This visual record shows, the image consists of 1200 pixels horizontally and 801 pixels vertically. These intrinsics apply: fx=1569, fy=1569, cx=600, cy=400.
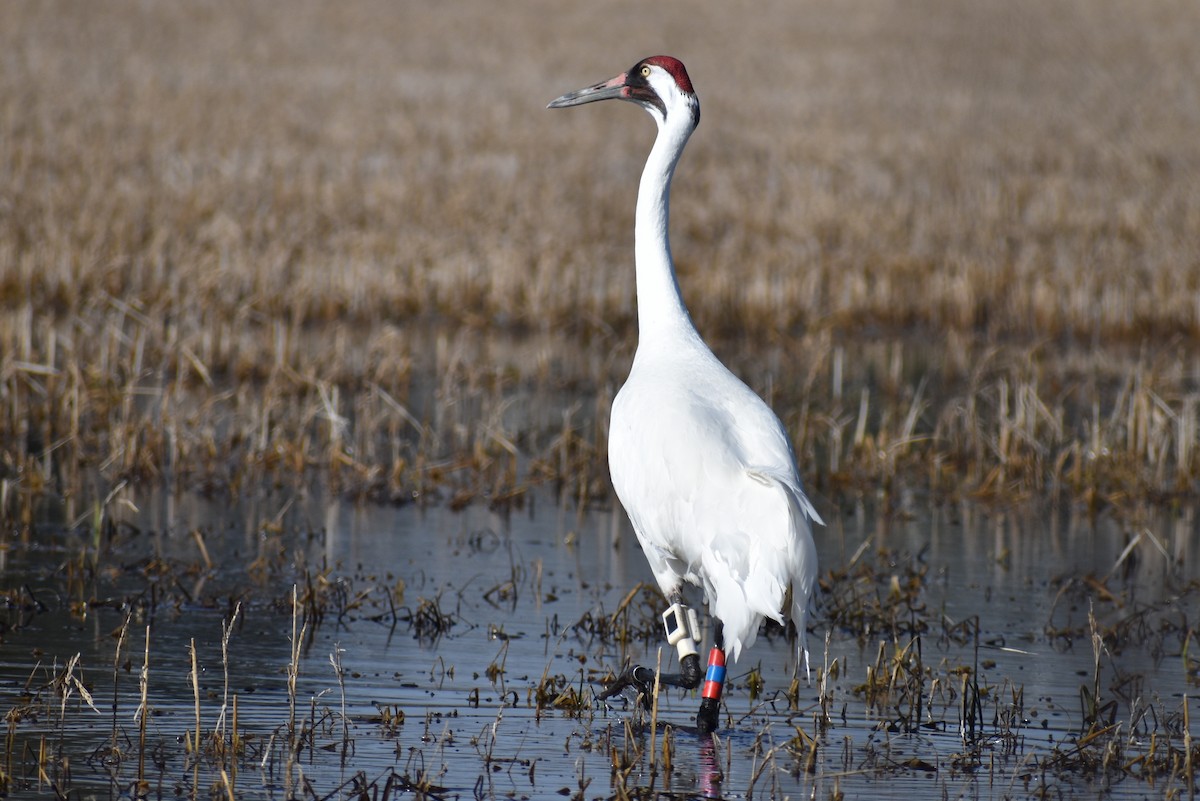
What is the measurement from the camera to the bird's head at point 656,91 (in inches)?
253

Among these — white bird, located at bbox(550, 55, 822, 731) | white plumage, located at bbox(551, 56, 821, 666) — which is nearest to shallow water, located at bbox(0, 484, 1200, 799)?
white bird, located at bbox(550, 55, 822, 731)

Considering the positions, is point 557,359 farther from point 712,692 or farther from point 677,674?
point 712,692

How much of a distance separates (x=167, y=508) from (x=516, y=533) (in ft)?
5.93

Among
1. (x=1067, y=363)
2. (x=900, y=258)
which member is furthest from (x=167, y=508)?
(x=900, y=258)

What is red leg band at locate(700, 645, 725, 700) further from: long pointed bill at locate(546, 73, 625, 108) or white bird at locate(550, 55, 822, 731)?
long pointed bill at locate(546, 73, 625, 108)

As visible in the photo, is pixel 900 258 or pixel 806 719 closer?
pixel 806 719

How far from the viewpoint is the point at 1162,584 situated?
754 cm

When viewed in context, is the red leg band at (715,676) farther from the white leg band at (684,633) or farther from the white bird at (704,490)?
the white leg band at (684,633)

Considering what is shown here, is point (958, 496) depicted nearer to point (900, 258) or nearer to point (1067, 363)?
point (1067, 363)

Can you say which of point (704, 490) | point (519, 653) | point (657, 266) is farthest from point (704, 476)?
point (519, 653)

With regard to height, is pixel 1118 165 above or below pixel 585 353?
above

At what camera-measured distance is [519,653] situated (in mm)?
6160

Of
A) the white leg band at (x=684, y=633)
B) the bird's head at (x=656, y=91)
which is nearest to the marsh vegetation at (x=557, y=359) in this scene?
the white leg band at (x=684, y=633)

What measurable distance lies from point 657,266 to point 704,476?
3.95 feet
